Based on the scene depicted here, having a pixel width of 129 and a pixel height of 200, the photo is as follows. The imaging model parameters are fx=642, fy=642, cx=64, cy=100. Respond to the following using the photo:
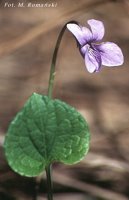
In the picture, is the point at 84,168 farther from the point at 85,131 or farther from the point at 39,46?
the point at 39,46

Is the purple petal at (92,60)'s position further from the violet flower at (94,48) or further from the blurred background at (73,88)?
the blurred background at (73,88)

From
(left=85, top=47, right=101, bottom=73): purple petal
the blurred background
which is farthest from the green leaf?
the blurred background

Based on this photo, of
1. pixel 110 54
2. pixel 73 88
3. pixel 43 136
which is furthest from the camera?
pixel 73 88

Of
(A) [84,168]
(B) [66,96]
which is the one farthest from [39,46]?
(A) [84,168]

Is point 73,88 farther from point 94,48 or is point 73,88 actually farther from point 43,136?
point 43,136

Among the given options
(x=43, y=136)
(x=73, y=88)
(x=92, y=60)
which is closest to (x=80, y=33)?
(x=92, y=60)

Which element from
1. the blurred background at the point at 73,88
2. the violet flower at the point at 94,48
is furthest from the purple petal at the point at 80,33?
the blurred background at the point at 73,88
